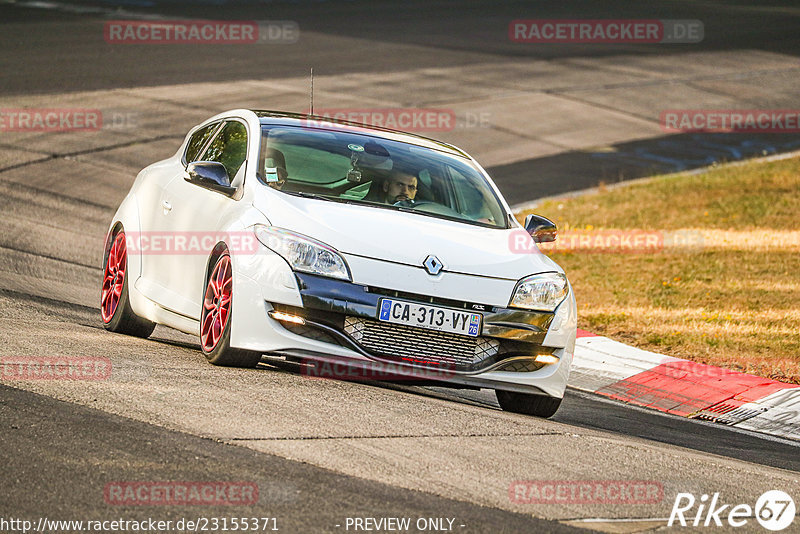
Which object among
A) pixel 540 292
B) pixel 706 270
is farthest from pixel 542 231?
Answer: pixel 706 270

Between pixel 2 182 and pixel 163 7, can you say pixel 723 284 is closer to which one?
pixel 2 182

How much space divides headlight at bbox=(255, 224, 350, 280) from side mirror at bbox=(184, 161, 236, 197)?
0.85m

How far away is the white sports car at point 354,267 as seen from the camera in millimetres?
7309

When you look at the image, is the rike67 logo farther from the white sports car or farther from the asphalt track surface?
the white sports car

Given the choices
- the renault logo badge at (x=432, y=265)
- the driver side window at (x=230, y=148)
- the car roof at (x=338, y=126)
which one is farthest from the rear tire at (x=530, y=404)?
the driver side window at (x=230, y=148)

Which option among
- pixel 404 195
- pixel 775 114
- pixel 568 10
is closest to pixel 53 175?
pixel 404 195

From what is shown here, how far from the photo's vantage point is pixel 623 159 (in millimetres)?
22750

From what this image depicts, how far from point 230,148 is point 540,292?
255cm

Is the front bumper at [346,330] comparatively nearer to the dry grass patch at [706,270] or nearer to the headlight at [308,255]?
the headlight at [308,255]

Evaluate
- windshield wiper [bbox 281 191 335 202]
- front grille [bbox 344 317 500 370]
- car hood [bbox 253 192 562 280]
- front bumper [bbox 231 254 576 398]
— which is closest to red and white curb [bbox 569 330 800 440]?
car hood [bbox 253 192 562 280]

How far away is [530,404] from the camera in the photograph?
8.25m

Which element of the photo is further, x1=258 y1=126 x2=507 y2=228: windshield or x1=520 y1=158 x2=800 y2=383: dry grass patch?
x1=520 y1=158 x2=800 y2=383: dry grass patch

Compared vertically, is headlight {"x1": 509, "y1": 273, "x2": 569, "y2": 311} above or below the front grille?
above

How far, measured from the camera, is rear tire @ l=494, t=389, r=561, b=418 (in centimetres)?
816
